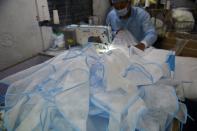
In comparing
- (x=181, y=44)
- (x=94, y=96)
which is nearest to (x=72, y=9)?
(x=181, y=44)

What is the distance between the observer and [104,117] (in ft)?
2.43

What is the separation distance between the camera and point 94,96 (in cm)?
77

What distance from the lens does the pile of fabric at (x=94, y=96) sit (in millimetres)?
703

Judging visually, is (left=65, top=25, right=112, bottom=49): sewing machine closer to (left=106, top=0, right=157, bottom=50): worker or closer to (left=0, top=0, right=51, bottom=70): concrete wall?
(left=0, top=0, right=51, bottom=70): concrete wall

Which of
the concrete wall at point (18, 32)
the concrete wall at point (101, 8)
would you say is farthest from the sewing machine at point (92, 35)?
the concrete wall at point (101, 8)

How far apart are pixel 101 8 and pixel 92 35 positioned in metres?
1.19

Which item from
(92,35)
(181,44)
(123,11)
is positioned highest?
(123,11)

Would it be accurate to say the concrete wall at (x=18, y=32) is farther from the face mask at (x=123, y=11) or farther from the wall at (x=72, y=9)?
the face mask at (x=123, y=11)

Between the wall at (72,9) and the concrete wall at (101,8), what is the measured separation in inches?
3.0

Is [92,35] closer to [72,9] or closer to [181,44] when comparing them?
[72,9]

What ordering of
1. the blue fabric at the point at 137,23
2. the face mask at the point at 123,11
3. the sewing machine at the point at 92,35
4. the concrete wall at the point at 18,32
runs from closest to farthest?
the concrete wall at the point at 18,32 < the sewing machine at the point at 92,35 < the face mask at the point at 123,11 < the blue fabric at the point at 137,23

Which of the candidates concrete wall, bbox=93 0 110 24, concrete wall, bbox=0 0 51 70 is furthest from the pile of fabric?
concrete wall, bbox=93 0 110 24

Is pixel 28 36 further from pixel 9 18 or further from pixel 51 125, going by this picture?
pixel 51 125

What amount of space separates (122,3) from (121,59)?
1246 mm
